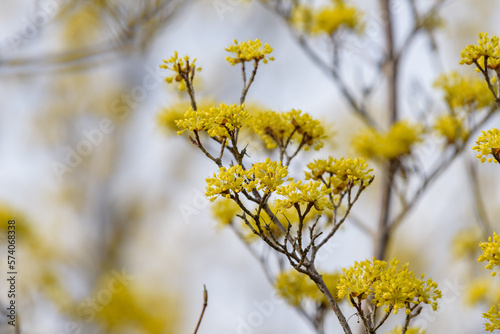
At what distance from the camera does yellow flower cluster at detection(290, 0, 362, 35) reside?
3.79 meters

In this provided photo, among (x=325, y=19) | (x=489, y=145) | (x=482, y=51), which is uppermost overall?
(x=325, y=19)

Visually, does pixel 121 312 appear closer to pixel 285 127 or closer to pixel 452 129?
pixel 452 129

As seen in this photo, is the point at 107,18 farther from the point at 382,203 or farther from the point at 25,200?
the point at 25,200

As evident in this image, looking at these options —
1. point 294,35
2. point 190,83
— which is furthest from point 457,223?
point 190,83

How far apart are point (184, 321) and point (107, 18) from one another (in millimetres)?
7575

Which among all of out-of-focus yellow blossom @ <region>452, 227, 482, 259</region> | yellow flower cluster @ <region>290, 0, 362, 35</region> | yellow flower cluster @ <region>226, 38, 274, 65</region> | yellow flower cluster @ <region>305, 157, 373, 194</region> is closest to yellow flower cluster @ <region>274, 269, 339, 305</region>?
yellow flower cluster @ <region>305, 157, 373, 194</region>

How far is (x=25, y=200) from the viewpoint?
10.1 meters

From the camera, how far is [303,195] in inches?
59.3

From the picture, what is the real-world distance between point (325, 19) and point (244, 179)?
103 inches

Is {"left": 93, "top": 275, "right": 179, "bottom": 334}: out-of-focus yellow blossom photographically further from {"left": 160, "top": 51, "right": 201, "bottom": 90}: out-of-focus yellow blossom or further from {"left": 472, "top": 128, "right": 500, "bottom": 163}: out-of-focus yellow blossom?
{"left": 472, "top": 128, "right": 500, "bottom": 163}: out-of-focus yellow blossom

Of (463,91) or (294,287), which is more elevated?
(463,91)

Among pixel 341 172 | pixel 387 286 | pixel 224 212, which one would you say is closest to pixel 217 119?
pixel 341 172

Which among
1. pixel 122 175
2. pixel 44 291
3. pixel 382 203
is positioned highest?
pixel 122 175

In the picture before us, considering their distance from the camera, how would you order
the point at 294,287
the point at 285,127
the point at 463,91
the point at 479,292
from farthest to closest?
the point at 479,292 < the point at 463,91 < the point at 294,287 < the point at 285,127
